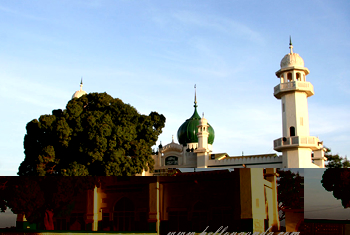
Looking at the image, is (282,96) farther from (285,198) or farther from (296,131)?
(285,198)

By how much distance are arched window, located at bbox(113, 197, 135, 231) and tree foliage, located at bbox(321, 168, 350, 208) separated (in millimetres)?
4684

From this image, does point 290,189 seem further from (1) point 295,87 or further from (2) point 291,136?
(1) point 295,87

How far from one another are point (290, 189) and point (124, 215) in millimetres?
4020

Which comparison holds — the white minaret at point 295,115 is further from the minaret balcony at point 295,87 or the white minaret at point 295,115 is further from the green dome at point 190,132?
the green dome at point 190,132

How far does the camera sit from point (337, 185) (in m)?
10.0

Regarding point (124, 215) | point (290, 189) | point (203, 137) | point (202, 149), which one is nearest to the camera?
point (290, 189)

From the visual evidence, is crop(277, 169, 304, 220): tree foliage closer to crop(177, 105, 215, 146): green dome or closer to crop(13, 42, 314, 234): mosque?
crop(13, 42, 314, 234): mosque

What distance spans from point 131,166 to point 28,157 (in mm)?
6353

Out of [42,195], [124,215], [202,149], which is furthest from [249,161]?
[42,195]

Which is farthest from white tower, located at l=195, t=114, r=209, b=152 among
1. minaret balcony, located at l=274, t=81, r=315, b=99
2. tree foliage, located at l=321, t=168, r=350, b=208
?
tree foliage, located at l=321, t=168, r=350, b=208

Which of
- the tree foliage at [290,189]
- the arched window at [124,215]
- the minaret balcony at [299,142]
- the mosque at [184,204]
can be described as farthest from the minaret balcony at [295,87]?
the arched window at [124,215]

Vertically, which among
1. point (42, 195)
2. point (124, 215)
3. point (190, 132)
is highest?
point (190, 132)

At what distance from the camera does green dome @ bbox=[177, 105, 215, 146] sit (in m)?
38.6

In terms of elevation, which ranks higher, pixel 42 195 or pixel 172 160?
pixel 172 160
